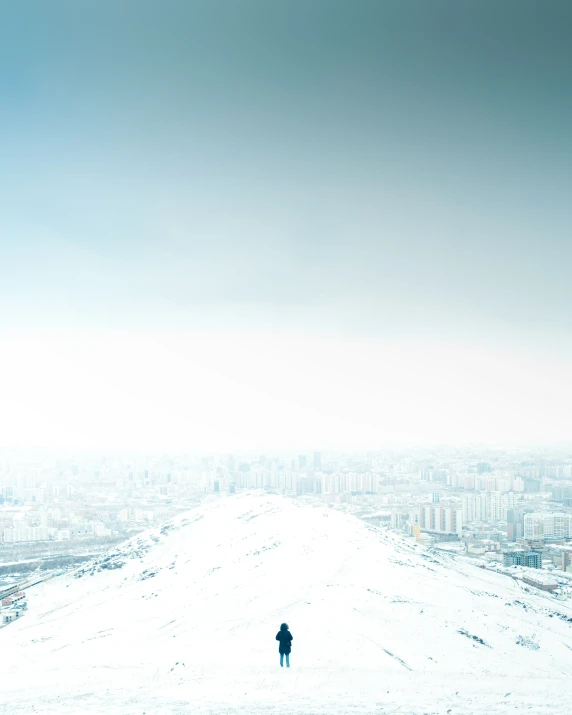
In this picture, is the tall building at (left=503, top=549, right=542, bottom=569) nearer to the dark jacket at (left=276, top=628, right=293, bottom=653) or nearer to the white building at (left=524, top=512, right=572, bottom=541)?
the white building at (left=524, top=512, right=572, bottom=541)

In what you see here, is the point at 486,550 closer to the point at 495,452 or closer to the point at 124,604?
the point at 124,604

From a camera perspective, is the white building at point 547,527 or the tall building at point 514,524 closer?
the white building at point 547,527

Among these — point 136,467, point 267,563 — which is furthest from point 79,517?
point 267,563

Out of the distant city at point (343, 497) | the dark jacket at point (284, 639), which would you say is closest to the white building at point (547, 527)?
the distant city at point (343, 497)

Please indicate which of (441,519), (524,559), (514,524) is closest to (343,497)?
(441,519)

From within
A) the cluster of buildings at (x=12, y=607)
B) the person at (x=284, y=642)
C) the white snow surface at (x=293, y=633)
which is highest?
the person at (x=284, y=642)

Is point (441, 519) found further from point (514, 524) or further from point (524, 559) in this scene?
point (524, 559)

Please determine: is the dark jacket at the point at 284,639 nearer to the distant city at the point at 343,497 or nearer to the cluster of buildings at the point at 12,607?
the cluster of buildings at the point at 12,607

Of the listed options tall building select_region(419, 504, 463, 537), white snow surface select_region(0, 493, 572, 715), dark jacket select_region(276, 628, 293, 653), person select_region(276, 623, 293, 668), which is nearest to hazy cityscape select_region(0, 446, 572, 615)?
tall building select_region(419, 504, 463, 537)
